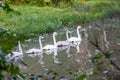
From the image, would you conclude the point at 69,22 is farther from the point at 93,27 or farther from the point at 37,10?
the point at 37,10

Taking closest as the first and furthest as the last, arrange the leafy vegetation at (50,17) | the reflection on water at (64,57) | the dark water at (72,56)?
the dark water at (72,56)
the reflection on water at (64,57)
the leafy vegetation at (50,17)

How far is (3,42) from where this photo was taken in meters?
1.47

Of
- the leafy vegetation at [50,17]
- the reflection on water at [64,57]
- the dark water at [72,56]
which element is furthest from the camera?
the leafy vegetation at [50,17]

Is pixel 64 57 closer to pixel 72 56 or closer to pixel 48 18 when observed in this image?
pixel 72 56

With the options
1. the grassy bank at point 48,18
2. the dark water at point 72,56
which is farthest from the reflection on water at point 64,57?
the grassy bank at point 48,18

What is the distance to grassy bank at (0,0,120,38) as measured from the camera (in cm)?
1686

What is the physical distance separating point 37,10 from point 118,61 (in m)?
14.5

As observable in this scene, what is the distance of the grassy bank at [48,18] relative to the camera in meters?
16.9

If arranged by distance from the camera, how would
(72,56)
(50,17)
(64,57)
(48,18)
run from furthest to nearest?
(50,17) < (48,18) < (72,56) < (64,57)

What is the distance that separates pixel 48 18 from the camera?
60.6 ft

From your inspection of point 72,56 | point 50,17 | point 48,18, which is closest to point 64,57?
point 72,56

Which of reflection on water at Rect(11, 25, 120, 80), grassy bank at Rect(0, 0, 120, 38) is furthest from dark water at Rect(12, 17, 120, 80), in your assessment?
grassy bank at Rect(0, 0, 120, 38)

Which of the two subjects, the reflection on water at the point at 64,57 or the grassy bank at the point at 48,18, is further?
the grassy bank at the point at 48,18

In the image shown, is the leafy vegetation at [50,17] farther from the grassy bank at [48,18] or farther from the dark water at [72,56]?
the dark water at [72,56]
